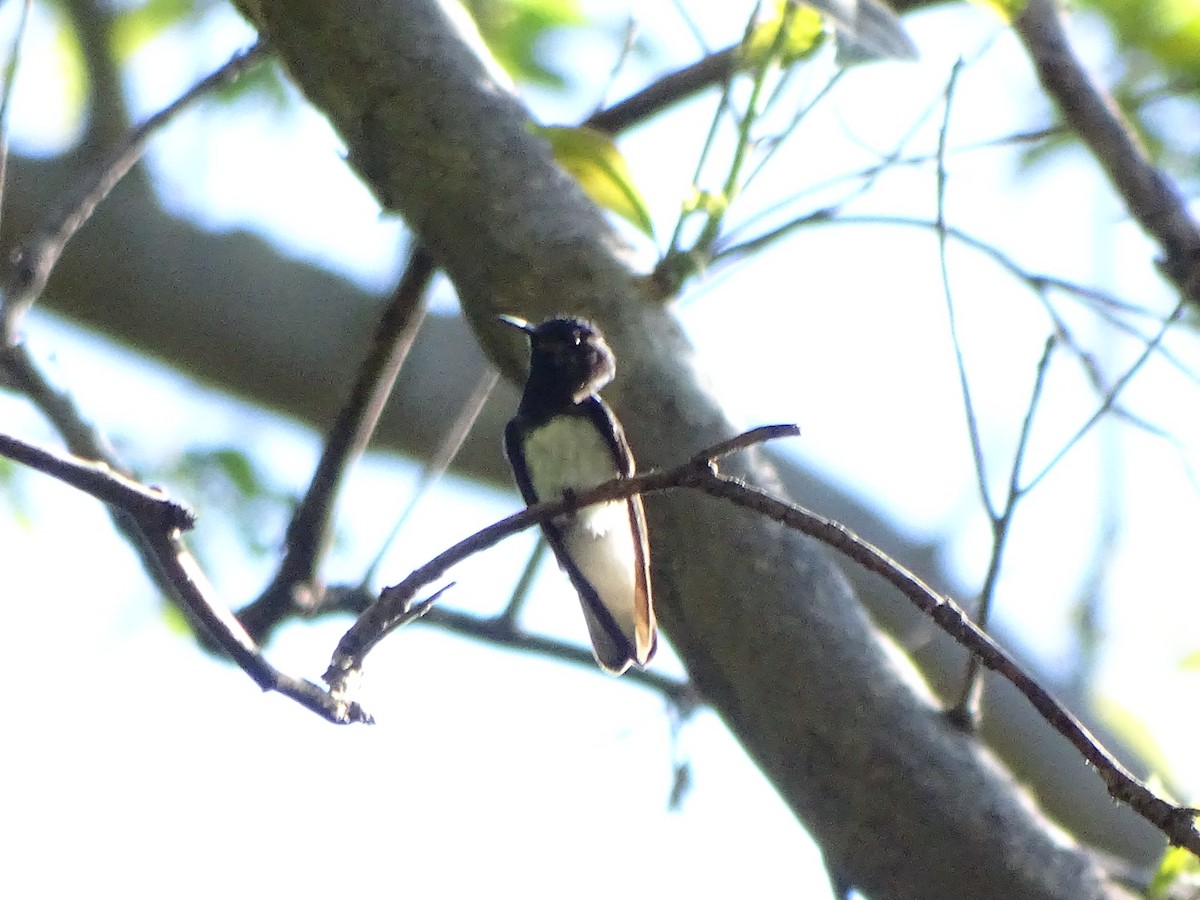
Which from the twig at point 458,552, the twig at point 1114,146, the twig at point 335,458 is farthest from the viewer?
the twig at point 335,458

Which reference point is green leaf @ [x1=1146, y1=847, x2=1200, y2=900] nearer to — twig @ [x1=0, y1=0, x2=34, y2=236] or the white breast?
the white breast

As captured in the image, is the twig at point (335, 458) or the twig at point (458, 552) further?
the twig at point (335, 458)

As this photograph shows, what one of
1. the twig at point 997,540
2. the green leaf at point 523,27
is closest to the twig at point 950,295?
the twig at point 997,540

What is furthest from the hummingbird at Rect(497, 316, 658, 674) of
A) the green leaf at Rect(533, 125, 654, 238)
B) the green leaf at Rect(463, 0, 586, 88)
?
the green leaf at Rect(463, 0, 586, 88)

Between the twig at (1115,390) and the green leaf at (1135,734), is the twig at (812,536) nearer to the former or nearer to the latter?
the twig at (1115,390)

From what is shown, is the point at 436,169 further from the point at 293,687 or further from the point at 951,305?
the point at 293,687

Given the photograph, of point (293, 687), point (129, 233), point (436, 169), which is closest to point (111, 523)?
point (436, 169)
